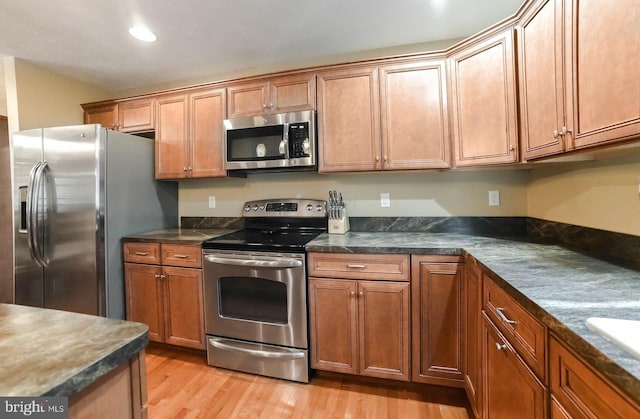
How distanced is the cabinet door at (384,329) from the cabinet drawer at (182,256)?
121 cm

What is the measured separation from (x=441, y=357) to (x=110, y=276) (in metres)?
2.42

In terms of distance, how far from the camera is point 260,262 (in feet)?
6.33

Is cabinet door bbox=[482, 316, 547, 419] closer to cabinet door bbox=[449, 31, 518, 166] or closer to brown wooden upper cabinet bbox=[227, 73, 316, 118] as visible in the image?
cabinet door bbox=[449, 31, 518, 166]

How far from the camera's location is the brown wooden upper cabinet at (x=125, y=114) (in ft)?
8.66

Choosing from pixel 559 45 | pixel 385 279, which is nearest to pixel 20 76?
pixel 385 279

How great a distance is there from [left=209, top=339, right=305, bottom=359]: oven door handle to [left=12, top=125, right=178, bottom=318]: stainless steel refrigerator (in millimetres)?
901

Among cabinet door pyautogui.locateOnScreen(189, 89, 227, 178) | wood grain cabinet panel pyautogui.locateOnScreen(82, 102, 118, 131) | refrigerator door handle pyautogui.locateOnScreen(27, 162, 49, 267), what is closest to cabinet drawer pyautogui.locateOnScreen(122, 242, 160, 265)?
refrigerator door handle pyautogui.locateOnScreen(27, 162, 49, 267)

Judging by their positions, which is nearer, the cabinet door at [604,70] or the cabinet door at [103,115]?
the cabinet door at [604,70]

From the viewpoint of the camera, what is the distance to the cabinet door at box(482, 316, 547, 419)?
90cm

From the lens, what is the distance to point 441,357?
5.69 feet

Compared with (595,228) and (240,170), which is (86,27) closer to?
(240,170)

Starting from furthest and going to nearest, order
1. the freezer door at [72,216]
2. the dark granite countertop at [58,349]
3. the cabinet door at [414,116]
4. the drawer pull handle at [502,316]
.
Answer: the freezer door at [72,216] → the cabinet door at [414,116] → the drawer pull handle at [502,316] → the dark granite countertop at [58,349]

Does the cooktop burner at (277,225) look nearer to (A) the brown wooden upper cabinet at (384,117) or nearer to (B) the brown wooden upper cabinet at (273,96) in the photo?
(A) the brown wooden upper cabinet at (384,117)

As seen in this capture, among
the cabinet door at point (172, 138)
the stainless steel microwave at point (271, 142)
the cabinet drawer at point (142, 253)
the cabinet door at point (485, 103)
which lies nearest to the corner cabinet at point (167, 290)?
the cabinet drawer at point (142, 253)
